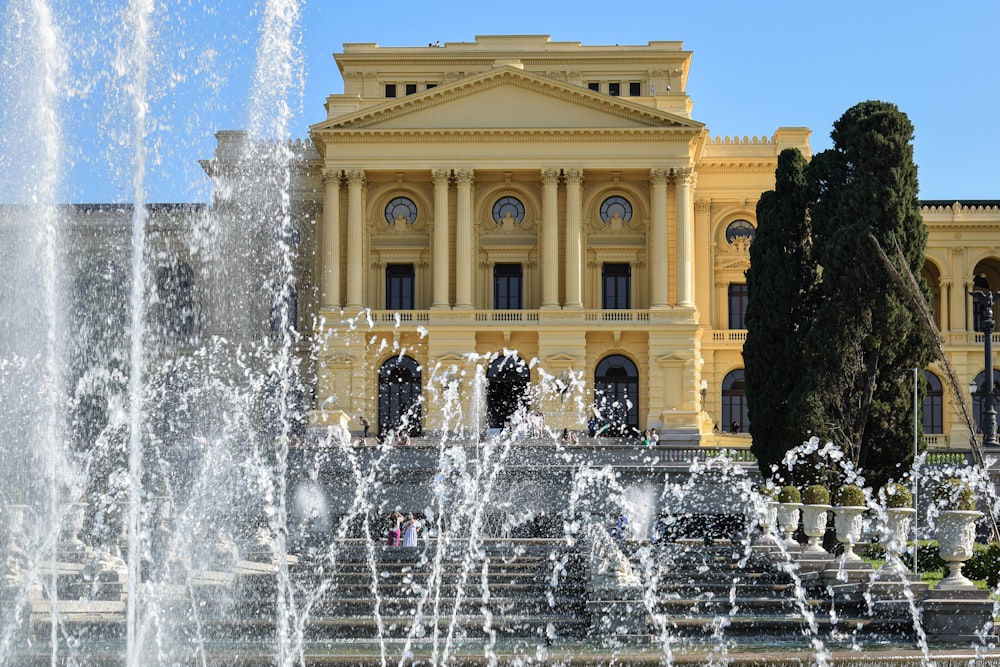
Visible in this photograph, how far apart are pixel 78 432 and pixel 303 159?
23.5 metres

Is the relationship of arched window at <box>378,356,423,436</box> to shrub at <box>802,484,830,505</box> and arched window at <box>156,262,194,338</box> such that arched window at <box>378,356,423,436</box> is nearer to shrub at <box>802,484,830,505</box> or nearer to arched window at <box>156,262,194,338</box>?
arched window at <box>156,262,194,338</box>

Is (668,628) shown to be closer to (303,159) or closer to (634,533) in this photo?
(634,533)

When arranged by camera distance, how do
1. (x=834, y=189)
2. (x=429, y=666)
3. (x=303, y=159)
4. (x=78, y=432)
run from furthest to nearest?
(x=303, y=159) < (x=78, y=432) < (x=834, y=189) < (x=429, y=666)

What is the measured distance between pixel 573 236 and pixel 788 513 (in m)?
29.1

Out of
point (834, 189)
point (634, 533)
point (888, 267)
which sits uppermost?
point (834, 189)

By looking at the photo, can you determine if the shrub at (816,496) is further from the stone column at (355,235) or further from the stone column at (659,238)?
the stone column at (355,235)

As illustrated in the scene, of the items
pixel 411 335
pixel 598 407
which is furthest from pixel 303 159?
pixel 598 407

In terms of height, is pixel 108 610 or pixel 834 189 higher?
pixel 834 189

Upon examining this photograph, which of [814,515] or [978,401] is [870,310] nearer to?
[814,515]

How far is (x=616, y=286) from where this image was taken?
5366 cm

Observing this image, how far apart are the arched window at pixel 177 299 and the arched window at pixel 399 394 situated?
796 centimetres

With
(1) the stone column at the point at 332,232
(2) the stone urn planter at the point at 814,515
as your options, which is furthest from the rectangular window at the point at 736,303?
(2) the stone urn planter at the point at 814,515

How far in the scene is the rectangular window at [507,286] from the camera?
2106 inches

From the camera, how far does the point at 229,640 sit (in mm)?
16844
